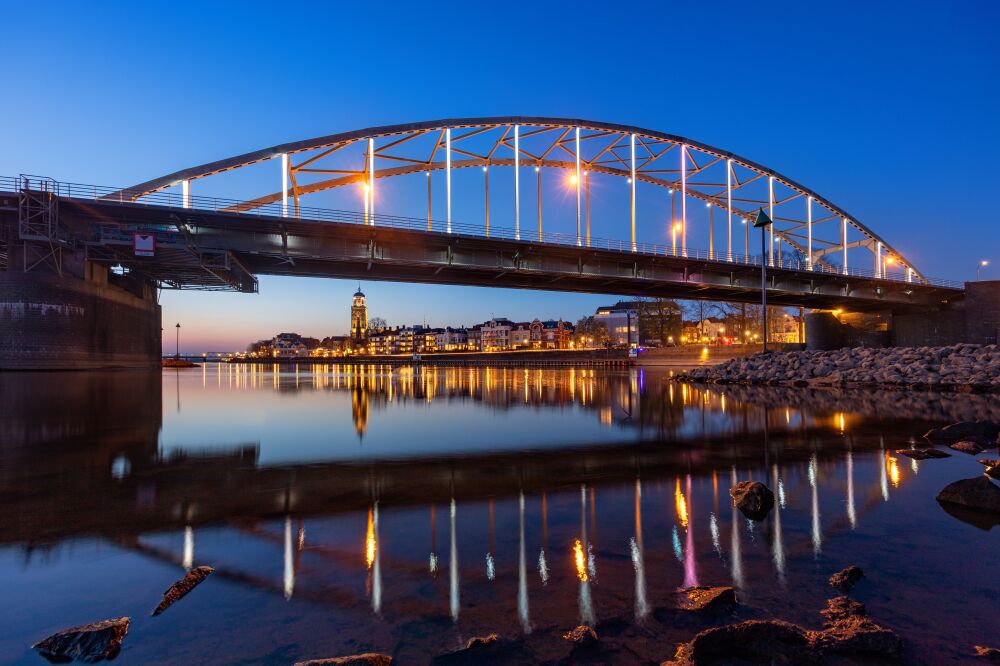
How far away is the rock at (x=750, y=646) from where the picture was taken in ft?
9.39

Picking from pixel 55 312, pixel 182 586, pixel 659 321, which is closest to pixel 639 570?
pixel 182 586

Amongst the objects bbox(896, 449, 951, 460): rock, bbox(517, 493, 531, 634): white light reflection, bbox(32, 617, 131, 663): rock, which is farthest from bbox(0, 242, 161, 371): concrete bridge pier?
bbox(896, 449, 951, 460): rock

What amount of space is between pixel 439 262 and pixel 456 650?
3742 cm

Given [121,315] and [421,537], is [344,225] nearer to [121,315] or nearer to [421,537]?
[121,315]

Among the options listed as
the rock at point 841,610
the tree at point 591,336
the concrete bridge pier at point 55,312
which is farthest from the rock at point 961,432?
the tree at point 591,336

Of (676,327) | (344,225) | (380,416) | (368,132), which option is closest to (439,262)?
(344,225)

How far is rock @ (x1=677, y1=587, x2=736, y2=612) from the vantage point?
3.35 meters

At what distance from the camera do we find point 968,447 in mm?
9242

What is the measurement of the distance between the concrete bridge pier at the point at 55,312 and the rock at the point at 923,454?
46533 millimetres

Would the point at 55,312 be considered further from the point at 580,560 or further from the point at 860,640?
the point at 860,640

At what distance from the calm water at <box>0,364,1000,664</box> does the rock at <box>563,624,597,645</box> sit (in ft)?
0.37

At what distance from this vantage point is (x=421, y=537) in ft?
15.4

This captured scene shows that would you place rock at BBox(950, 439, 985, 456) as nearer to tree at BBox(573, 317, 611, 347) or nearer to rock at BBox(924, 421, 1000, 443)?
rock at BBox(924, 421, 1000, 443)

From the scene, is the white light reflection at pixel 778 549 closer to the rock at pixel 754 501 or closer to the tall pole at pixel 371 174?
the rock at pixel 754 501
